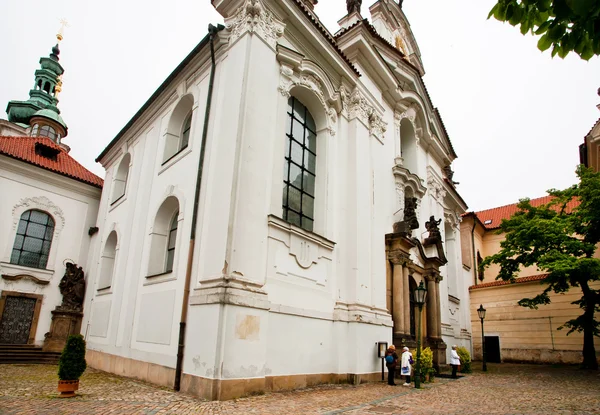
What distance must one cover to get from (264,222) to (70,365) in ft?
14.7

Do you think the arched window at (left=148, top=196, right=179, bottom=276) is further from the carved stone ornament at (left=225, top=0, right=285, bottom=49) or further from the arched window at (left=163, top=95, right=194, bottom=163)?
the carved stone ornament at (left=225, top=0, right=285, bottom=49)

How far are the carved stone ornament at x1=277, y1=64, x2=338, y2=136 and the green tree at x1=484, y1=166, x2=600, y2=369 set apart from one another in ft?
32.3

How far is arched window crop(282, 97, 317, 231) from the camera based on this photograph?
36.0 feet

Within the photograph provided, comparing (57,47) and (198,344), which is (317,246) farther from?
(57,47)

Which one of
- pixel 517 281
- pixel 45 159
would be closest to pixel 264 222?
pixel 45 159

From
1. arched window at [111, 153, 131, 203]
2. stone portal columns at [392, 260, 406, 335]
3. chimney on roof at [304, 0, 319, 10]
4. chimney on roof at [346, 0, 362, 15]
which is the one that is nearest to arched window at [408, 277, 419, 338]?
stone portal columns at [392, 260, 406, 335]

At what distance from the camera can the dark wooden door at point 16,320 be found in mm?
15727

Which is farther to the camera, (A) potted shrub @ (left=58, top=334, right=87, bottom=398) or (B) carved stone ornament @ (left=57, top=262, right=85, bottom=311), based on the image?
(B) carved stone ornament @ (left=57, top=262, right=85, bottom=311)

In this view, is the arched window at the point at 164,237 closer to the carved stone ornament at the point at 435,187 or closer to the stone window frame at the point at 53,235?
the stone window frame at the point at 53,235

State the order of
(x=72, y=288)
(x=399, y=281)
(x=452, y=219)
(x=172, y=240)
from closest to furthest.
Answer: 1. (x=172, y=240)
2. (x=399, y=281)
3. (x=72, y=288)
4. (x=452, y=219)

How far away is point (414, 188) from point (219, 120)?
9.71m

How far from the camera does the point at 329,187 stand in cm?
1184

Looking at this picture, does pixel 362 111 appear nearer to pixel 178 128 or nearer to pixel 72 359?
pixel 178 128

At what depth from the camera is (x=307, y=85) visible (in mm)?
11477
